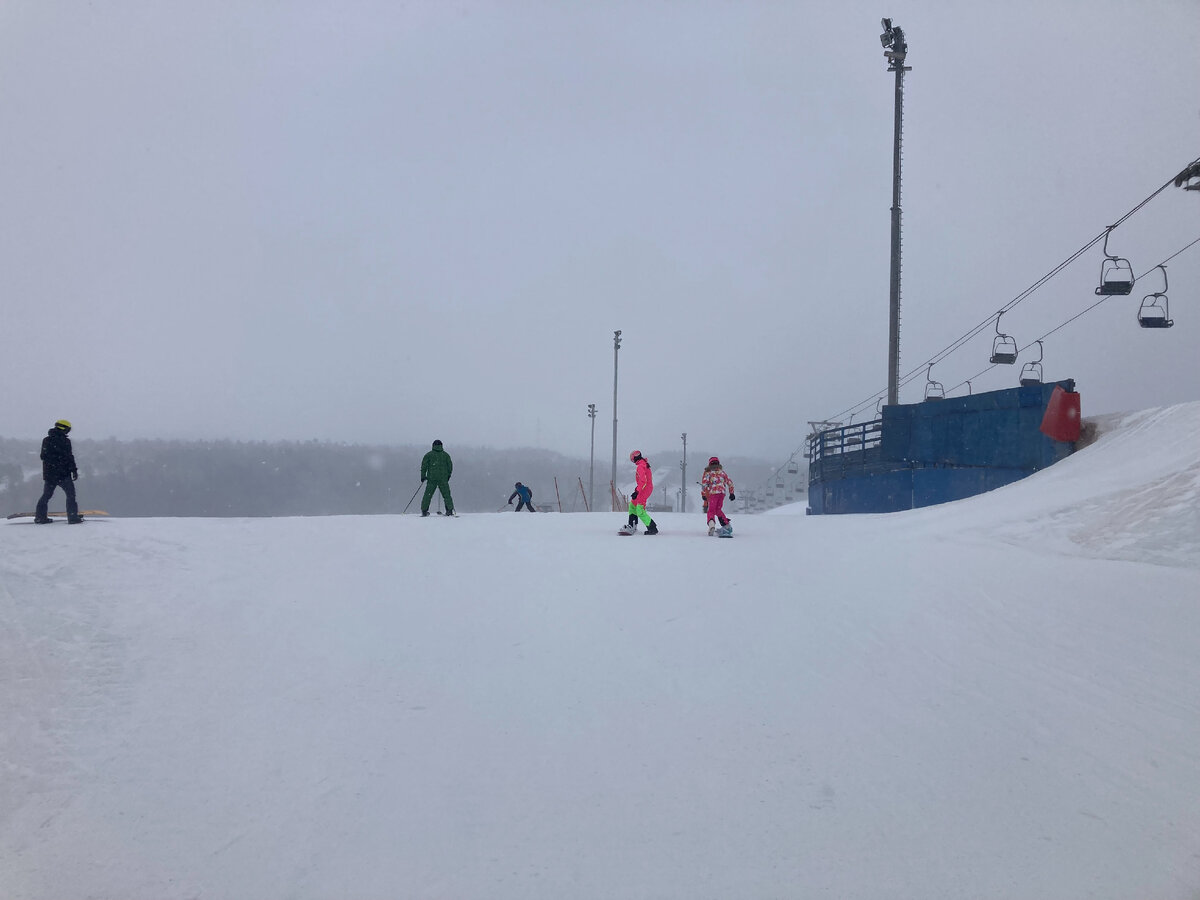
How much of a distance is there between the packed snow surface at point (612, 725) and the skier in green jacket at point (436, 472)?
7.34 m

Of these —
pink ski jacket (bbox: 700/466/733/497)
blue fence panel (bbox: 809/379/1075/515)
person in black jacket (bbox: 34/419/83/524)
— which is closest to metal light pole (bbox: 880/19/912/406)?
blue fence panel (bbox: 809/379/1075/515)

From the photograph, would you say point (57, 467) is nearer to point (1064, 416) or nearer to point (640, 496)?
point (640, 496)

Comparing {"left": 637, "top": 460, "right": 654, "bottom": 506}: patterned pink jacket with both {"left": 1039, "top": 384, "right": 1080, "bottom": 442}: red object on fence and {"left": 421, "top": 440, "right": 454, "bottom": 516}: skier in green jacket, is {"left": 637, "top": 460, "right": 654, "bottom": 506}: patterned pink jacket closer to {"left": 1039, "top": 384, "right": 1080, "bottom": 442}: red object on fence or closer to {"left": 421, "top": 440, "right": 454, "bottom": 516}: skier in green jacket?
{"left": 421, "top": 440, "right": 454, "bottom": 516}: skier in green jacket

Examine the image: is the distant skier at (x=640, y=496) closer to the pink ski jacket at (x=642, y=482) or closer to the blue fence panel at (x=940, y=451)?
the pink ski jacket at (x=642, y=482)

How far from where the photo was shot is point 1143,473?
36.7 ft

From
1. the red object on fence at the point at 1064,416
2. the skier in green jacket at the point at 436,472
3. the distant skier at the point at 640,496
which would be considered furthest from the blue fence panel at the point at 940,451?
the skier in green jacket at the point at 436,472

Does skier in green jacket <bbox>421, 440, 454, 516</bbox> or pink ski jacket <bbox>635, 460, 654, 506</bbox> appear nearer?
pink ski jacket <bbox>635, 460, 654, 506</bbox>

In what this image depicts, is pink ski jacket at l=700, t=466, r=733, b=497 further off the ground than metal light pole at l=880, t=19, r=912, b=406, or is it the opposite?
metal light pole at l=880, t=19, r=912, b=406

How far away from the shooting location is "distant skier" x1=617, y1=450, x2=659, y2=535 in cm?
1434

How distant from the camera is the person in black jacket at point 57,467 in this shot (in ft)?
40.9

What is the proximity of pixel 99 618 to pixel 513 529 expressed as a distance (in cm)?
808

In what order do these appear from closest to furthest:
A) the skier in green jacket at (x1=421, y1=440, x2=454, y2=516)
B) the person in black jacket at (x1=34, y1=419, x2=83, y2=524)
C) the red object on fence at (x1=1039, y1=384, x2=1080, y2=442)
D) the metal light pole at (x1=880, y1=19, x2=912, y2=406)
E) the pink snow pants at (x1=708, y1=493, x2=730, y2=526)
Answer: the person in black jacket at (x1=34, y1=419, x2=83, y2=524), the pink snow pants at (x1=708, y1=493, x2=730, y2=526), the red object on fence at (x1=1039, y1=384, x2=1080, y2=442), the skier in green jacket at (x1=421, y1=440, x2=454, y2=516), the metal light pole at (x1=880, y1=19, x2=912, y2=406)

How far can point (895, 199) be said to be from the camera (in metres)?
22.9

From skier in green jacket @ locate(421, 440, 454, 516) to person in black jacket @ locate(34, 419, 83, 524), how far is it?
21.9 ft
